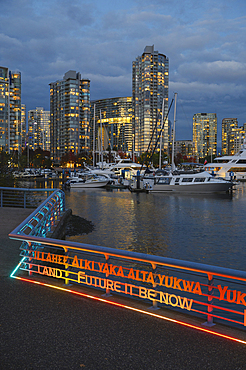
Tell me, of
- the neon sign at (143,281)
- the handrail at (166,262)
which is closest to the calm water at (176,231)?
the neon sign at (143,281)

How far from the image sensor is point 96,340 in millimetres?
4621

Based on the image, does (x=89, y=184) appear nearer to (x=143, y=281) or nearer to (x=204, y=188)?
(x=204, y=188)

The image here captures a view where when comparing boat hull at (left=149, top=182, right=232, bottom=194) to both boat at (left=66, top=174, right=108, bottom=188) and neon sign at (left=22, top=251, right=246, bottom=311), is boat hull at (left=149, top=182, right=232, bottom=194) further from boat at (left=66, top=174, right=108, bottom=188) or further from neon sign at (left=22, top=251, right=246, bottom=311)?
neon sign at (left=22, top=251, right=246, bottom=311)

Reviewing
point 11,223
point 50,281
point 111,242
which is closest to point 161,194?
point 111,242

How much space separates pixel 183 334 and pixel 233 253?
11579 mm

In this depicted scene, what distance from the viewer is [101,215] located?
27609 mm

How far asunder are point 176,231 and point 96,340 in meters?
16.8

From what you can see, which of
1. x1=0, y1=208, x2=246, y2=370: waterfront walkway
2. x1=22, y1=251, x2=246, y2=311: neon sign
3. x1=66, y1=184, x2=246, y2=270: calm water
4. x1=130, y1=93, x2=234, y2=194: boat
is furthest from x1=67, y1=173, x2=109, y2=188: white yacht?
x1=0, y1=208, x2=246, y2=370: waterfront walkway

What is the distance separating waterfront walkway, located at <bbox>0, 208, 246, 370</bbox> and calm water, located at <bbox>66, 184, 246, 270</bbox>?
9.19 m

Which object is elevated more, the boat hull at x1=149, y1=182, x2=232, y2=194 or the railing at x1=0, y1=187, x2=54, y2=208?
the railing at x1=0, y1=187, x2=54, y2=208

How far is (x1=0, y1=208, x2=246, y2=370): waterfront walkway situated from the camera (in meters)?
4.12

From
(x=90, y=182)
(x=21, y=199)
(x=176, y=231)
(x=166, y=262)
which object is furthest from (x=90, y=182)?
(x=166, y=262)

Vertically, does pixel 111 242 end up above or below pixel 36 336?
below

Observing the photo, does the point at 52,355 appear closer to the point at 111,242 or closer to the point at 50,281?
the point at 50,281
